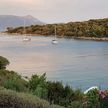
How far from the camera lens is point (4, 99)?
281 inches

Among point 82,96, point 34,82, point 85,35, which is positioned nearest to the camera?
point 82,96

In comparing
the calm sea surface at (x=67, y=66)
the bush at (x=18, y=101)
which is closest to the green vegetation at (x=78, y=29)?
the calm sea surface at (x=67, y=66)

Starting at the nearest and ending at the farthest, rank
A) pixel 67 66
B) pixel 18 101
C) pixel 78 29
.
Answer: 1. pixel 18 101
2. pixel 67 66
3. pixel 78 29

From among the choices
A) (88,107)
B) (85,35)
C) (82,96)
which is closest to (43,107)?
(88,107)

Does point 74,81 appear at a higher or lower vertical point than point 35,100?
lower

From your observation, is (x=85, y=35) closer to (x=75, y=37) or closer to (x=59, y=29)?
(x=75, y=37)

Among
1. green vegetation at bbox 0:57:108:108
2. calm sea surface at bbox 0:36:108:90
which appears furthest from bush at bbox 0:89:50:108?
calm sea surface at bbox 0:36:108:90

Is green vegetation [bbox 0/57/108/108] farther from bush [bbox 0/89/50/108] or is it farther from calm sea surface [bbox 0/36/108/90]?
calm sea surface [bbox 0/36/108/90]

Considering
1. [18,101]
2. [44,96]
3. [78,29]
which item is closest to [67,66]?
[44,96]

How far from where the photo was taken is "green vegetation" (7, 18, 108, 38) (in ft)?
488

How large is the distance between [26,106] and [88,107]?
2.01m

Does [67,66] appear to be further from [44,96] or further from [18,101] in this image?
[18,101]

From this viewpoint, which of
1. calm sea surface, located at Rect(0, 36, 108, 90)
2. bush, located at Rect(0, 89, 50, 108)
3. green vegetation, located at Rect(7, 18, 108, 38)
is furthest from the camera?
green vegetation, located at Rect(7, 18, 108, 38)

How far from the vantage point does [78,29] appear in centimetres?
15725
